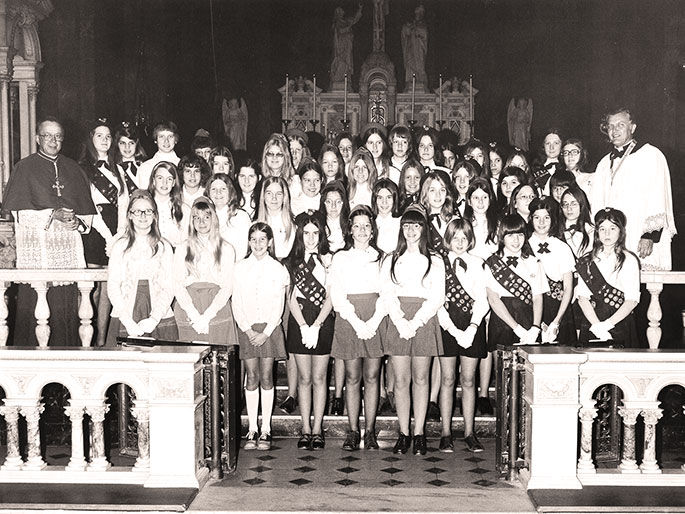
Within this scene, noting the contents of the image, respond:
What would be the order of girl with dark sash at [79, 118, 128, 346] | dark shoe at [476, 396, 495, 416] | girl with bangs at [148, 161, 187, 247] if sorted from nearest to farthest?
1. dark shoe at [476, 396, 495, 416]
2. girl with bangs at [148, 161, 187, 247]
3. girl with dark sash at [79, 118, 128, 346]

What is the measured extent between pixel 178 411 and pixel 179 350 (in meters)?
0.36

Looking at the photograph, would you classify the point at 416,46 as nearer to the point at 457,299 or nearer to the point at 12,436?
the point at 457,299

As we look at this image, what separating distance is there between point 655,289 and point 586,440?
1.61 m

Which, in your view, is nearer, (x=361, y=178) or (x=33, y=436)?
(x=33, y=436)

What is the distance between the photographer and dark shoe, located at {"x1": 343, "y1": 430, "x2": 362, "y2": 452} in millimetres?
6480

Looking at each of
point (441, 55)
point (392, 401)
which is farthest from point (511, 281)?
point (441, 55)

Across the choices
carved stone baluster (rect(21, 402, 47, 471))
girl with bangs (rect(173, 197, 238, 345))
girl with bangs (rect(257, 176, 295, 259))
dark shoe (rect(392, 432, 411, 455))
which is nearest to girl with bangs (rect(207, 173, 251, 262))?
girl with bangs (rect(257, 176, 295, 259))

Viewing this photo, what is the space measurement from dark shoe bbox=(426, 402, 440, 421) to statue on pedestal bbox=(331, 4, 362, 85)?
8290 millimetres

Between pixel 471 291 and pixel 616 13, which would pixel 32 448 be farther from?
pixel 616 13

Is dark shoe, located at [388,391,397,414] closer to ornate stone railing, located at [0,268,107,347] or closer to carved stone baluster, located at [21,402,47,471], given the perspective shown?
ornate stone railing, located at [0,268,107,347]

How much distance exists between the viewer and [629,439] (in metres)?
5.60

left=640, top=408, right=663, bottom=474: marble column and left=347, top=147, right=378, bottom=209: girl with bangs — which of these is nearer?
left=640, top=408, right=663, bottom=474: marble column

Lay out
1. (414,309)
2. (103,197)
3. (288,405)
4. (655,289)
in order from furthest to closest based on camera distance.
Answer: (103,197)
(288,405)
(655,289)
(414,309)

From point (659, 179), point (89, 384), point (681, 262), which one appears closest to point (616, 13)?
point (681, 262)
